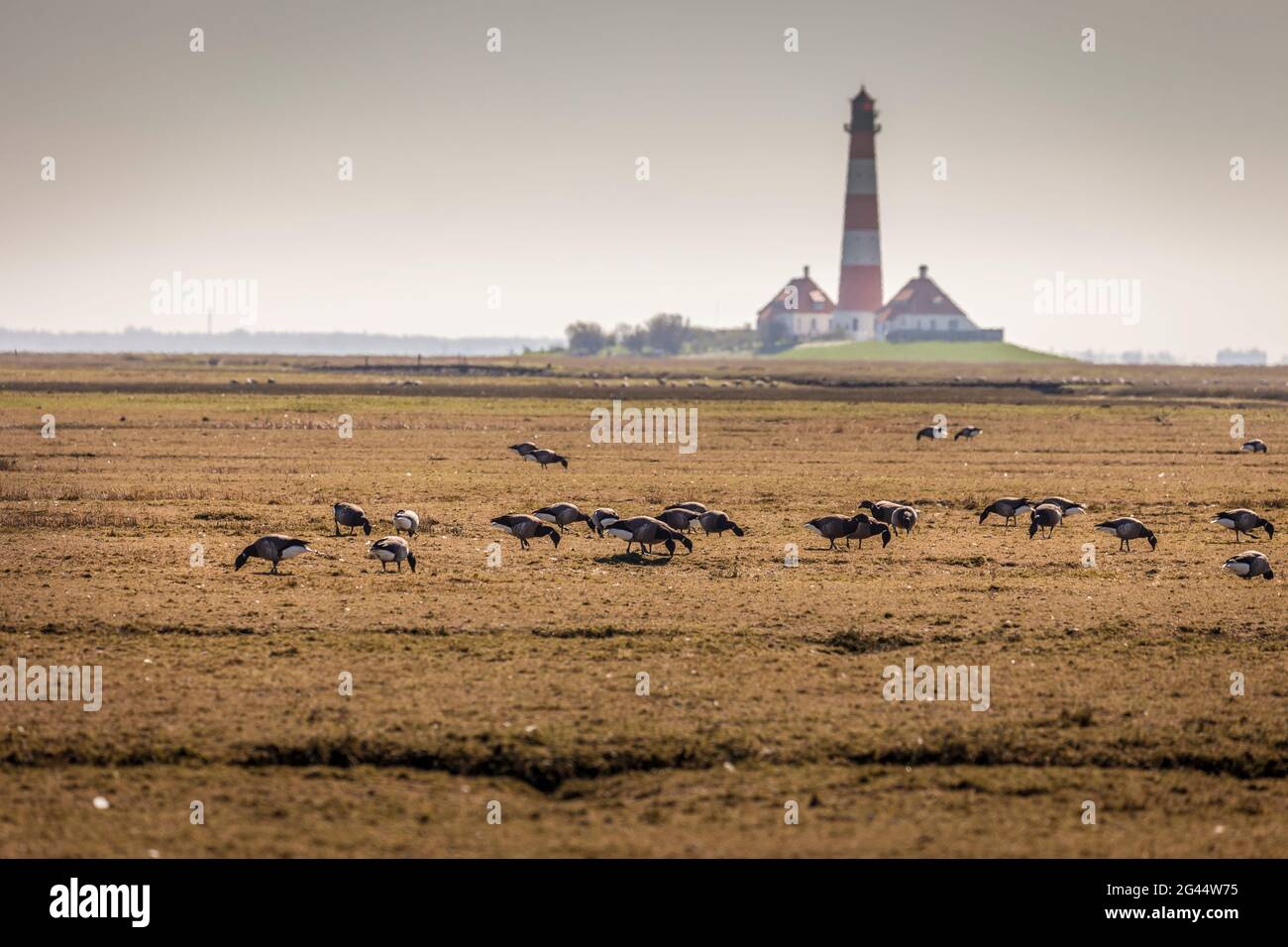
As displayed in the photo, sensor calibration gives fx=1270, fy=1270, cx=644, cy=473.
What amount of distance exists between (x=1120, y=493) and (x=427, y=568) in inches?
837

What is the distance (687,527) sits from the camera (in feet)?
88.2

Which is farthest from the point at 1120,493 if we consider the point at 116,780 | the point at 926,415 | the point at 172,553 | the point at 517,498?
the point at 926,415

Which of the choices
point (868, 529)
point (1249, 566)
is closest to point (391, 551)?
point (868, 529)

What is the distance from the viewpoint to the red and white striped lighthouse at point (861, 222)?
178375 millimetres

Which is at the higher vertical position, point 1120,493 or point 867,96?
point 867,96

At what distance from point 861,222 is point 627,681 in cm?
17557

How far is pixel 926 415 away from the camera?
2753 inches

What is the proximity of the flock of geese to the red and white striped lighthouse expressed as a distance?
157 meters

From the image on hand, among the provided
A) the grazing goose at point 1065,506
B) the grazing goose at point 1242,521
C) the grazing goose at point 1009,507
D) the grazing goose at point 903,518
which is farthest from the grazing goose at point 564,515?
the grazing goose at point 1242,521

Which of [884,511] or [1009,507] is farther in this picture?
[1009,507]

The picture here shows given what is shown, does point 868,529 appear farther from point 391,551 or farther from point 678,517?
point 391,551

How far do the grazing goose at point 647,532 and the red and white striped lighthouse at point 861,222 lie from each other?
163m

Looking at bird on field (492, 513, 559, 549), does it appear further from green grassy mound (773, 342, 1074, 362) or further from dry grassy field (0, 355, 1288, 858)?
green grassy mound (773, 342, 1074, 362)
